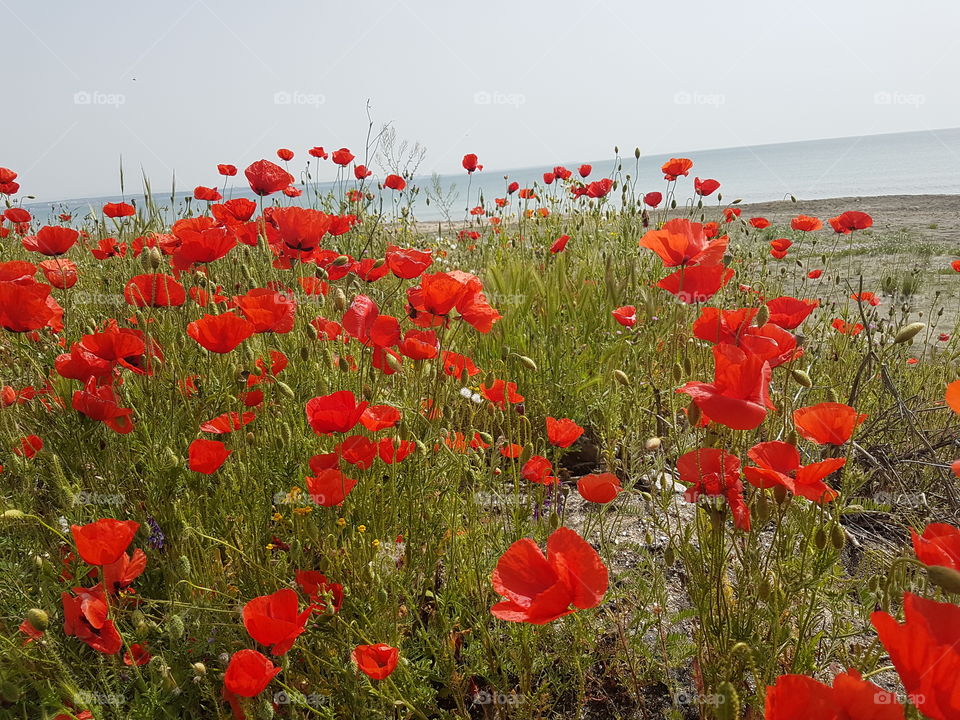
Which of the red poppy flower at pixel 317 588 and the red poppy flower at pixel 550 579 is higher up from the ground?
the red poppy flower at pixel 550 579

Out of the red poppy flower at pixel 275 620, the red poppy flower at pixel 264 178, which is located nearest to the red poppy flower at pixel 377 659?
the red poppy flower at pixel 275 620

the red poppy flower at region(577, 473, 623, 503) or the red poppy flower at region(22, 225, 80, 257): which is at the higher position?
the red poppy flower at region(22, 225, 80, 257)

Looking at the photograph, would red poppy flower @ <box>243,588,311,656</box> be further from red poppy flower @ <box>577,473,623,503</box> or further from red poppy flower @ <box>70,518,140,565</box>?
red poppy flower @ <box>577,473,623,503</box>

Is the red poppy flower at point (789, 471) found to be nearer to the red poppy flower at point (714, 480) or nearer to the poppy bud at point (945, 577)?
the red poppy flower at point (714, 480)

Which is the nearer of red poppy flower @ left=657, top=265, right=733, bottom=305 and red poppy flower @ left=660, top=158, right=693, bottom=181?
red poppy flower @ left=657, top=265, right=733, bottom=305

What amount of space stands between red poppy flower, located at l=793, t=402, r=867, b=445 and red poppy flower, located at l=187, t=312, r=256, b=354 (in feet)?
3.99

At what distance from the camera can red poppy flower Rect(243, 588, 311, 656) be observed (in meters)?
1.02

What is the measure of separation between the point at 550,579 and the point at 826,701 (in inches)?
15.2

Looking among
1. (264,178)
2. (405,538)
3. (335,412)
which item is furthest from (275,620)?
(264,178)

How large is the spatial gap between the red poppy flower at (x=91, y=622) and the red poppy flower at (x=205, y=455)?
30 centimetres

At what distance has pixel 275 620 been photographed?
3.38ft

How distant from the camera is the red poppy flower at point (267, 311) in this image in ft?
5.15

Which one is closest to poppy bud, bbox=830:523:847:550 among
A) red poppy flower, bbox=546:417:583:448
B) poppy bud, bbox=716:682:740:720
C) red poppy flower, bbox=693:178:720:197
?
poppy bud, bbox=716:682:740:720

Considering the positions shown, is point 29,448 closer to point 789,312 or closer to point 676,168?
point 789,312
